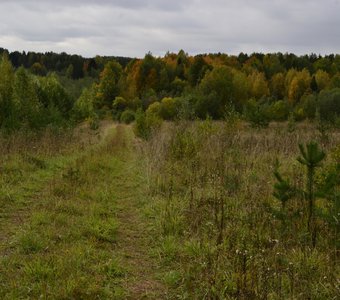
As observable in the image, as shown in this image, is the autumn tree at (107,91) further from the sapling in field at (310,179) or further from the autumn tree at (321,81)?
the sapling in field at (310,179)

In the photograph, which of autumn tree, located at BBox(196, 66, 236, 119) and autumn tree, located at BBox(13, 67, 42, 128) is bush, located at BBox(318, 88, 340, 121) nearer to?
autumn tree, located at BBox(196, 66, 236, 119)

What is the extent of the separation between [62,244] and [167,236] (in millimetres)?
1420

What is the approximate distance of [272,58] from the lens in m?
79.6

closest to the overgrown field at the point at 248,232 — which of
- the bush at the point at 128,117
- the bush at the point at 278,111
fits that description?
the bush at the point at 278,111

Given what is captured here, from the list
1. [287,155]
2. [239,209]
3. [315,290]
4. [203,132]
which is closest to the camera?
[315,290]

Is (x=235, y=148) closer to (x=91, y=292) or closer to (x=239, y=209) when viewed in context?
(x=239, y=209)

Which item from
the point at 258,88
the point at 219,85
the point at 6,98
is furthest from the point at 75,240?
the point at 258,88

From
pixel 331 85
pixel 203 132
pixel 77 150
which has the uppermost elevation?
pixel 331 85

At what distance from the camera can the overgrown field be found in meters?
3.91

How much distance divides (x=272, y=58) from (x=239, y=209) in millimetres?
77891

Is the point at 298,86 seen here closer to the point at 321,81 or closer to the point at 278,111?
the point at 321,81

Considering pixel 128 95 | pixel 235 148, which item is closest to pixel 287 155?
pixel 235 148

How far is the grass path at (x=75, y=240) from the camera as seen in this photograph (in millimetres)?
3969

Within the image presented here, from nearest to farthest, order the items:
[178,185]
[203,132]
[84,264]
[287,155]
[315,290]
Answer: [315,290] < [84,264] < [178,185] < [287,155] < [203,132]
